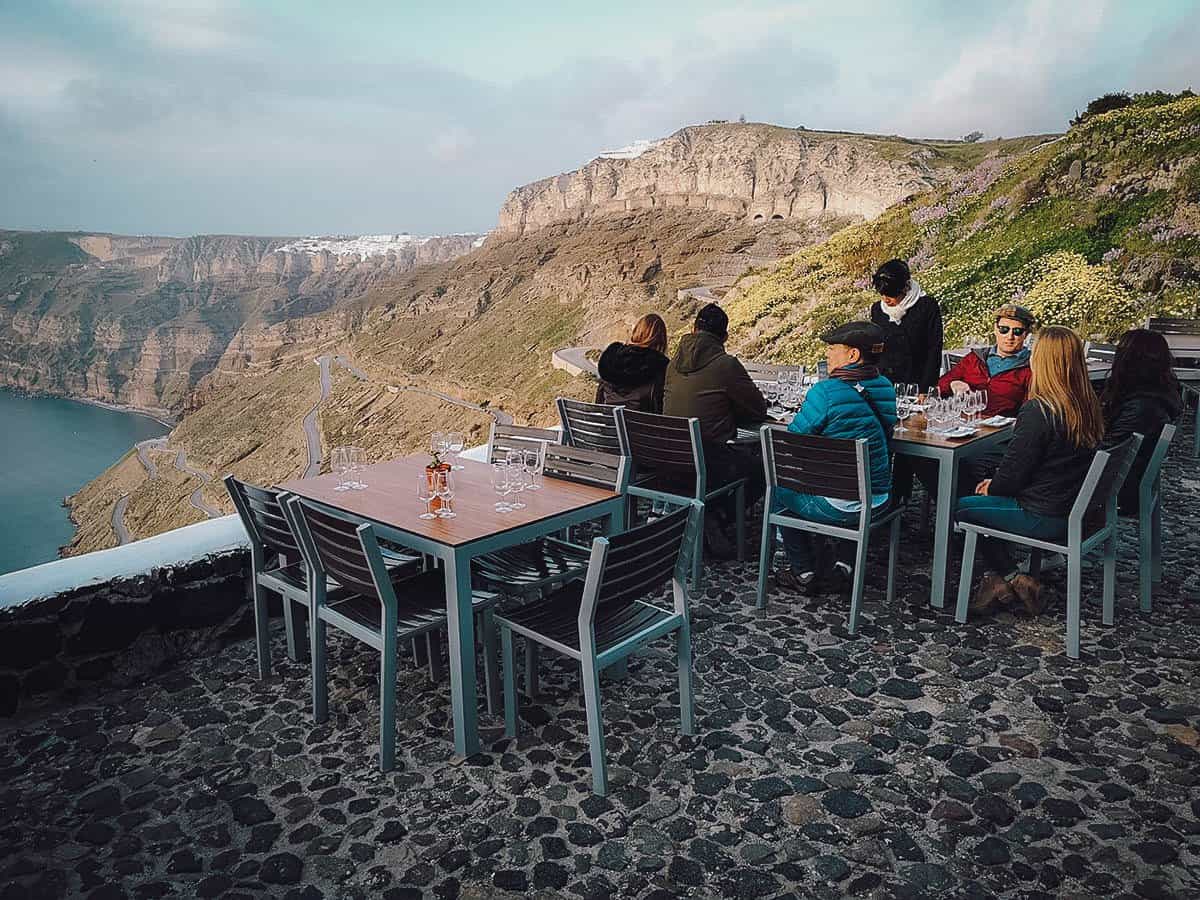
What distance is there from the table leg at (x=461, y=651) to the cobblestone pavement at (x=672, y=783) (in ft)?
0.33

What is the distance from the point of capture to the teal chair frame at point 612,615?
227cm

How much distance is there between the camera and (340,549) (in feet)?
8.07

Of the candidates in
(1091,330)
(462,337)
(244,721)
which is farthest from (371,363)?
(244,721)

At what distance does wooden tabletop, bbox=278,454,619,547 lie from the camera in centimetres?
260

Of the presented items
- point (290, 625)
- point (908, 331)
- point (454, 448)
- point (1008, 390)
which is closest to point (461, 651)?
point (290, 625)

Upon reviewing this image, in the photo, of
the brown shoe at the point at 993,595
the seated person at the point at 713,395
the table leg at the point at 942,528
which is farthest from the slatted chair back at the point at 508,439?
the brown shoe at the point at 993,595

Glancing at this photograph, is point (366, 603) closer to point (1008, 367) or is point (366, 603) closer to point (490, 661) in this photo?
point (490, 661)

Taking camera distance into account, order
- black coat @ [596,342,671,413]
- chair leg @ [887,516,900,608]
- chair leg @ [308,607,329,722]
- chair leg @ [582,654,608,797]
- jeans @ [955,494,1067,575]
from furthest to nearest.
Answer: black coat @ [596,342,671,413]
chair leg @ [887,516,900,608]
jeans @ [955,494,1067,575]
chair leg @ [308,607,329,722]
chair leg @ [582,654,608,797]

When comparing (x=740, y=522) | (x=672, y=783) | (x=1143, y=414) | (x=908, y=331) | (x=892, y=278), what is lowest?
(x=672, y=783)

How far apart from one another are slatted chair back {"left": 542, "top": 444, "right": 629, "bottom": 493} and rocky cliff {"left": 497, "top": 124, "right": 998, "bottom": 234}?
74743mm

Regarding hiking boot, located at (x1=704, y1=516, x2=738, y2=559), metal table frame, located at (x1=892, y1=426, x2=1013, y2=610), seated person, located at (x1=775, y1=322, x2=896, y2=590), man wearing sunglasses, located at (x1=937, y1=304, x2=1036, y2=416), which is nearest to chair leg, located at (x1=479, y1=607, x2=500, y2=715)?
seated person, located at (x1=775, y1=322, x2=896, y2=590)

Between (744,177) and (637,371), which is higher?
(744,177)

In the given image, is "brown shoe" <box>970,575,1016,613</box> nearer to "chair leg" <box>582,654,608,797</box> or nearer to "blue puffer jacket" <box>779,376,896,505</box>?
"blue puffer jacket" <box>779,376,896,505</box>

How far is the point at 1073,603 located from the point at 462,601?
2548mm
